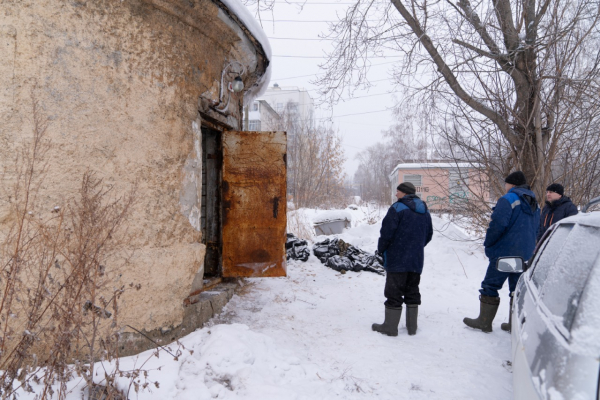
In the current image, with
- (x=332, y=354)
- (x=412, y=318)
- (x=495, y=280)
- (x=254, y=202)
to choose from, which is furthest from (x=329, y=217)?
(x=332, y=354)

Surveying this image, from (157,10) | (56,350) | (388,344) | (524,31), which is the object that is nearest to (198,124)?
(157,10)

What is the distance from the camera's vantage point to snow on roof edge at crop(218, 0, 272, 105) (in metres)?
4.14

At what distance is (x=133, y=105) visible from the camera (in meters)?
3.42

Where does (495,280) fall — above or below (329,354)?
above

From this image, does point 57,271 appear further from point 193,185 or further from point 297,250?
point 297,250

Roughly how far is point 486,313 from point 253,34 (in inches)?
165

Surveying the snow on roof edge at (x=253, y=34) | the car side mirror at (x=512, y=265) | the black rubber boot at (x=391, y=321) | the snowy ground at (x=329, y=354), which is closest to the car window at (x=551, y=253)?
the car side mirror at (x=512, y=265)

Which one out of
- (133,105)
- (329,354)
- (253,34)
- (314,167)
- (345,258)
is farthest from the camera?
(314,167)

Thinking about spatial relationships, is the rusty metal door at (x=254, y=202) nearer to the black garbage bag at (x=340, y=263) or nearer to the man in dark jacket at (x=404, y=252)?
the man in dark jacket at (x=404, y=252)

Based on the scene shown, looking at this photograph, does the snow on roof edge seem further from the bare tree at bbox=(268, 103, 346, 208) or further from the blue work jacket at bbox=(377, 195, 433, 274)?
the bare tree at bbox=(268, 103, 346, 208)

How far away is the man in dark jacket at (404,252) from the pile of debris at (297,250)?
12.8 ft

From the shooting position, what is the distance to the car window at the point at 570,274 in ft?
4.40

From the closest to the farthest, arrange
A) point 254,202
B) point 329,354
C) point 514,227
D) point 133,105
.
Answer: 1. point 133,105
2. point 329,354
3. point 514,227
4. point 254,202

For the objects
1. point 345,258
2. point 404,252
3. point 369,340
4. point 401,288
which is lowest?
point 369,340
